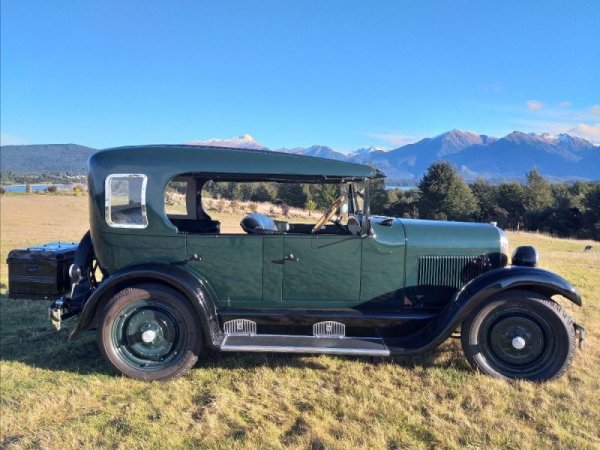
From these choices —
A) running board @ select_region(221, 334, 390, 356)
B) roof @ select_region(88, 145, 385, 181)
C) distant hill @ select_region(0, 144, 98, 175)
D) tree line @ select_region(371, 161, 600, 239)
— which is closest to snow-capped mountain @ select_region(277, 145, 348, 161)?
roof @ select_region(88, 145, 385, 181)

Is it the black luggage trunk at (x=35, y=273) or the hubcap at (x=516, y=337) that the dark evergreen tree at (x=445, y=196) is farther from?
the black luggage trunk at (x=35, y=273)

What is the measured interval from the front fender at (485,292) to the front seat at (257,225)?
1.69 meters

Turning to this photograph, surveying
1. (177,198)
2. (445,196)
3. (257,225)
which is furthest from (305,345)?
(445,196)

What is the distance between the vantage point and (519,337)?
3832 mm

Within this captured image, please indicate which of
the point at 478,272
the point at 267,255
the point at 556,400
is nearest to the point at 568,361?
the point at 556,400

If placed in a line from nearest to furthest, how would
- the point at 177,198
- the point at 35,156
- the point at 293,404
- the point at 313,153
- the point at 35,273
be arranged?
the point at 293,404 < the point at 35,273 < the point at 177,198 < the point at 313,153 < the point at 35,156

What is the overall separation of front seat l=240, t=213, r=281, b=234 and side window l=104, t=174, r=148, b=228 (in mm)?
967

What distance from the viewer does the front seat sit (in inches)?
165

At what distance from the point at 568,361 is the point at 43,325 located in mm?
5990

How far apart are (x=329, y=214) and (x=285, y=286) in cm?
87

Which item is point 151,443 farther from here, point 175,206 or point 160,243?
point 175,206

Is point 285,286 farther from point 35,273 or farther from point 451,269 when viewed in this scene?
point 35,273

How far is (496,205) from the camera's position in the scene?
1829 inches

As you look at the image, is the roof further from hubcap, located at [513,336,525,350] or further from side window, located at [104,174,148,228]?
hubcap, located at [513,336,525,350]
